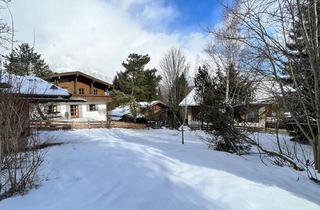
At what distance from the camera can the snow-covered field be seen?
584cm

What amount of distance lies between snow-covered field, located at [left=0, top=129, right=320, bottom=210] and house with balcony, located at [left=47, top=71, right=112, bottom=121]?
33.3 m

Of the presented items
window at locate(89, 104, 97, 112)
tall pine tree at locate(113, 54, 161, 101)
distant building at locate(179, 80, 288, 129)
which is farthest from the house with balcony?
distant building at locate(179, 80, 288, 129)

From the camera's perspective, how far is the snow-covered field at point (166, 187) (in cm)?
584

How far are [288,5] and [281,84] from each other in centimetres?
190

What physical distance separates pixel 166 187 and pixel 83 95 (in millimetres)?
37922

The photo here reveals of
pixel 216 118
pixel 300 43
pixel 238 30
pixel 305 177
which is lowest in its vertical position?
pixel 305 177

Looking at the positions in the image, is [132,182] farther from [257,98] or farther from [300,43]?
[257,98]

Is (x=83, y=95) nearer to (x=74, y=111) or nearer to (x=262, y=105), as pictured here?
(x=74, y=111)

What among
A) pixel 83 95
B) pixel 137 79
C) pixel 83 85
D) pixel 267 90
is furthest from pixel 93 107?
pixel 267 90

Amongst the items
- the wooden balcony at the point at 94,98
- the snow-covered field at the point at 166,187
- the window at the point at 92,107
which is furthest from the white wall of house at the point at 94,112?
the snow-covered field at the point at 166,187

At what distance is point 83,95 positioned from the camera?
43094mm

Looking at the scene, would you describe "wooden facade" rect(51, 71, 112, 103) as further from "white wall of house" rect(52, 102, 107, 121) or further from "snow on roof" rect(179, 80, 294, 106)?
"snow on roof" rect(179, 80, 294, 106)

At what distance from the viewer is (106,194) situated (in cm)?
647

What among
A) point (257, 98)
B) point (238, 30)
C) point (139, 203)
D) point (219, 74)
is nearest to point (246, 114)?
point (257, 98)
